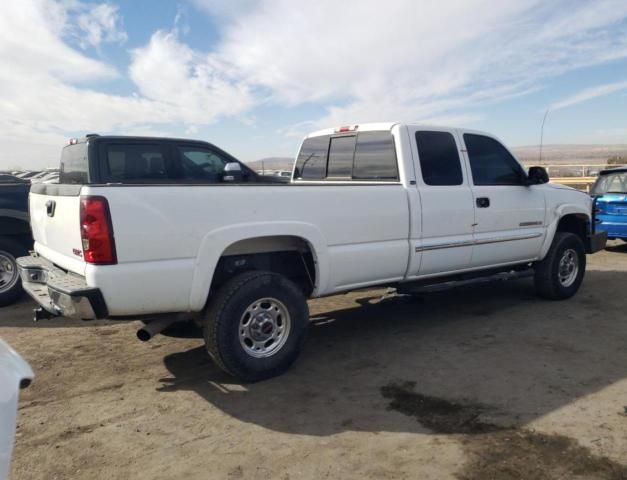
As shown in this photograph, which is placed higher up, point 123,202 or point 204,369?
point 123,202

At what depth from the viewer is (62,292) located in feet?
11.3

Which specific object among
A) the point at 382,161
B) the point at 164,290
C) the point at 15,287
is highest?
the point at 382,161

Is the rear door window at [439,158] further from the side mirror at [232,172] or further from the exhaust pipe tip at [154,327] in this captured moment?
the exhaust pipe tip at [154,327]

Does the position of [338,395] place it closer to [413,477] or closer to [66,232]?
[413,477]

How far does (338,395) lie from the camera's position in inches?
152

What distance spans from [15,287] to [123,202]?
167 inches

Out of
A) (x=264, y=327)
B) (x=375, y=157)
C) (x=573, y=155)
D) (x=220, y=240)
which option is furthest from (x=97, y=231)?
(x=573, y=155)

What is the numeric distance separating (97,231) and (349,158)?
9.86 ft

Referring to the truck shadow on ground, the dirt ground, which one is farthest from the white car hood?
the truck shadow on ground

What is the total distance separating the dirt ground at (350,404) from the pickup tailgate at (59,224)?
1.05 metres

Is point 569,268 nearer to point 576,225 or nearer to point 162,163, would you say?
point 576,225

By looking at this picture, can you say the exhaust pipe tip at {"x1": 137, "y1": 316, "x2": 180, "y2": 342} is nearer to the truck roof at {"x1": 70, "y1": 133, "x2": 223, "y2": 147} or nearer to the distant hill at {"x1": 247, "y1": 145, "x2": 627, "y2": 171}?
the truck roof at {"x1": 70, "y1": 133, "x2": 223, "y2": 147}

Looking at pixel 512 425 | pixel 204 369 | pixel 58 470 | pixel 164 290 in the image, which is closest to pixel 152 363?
pixel 204 369

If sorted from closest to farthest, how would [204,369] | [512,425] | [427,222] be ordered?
1. [512,425]
2. [204,369]
3. [427,222]
